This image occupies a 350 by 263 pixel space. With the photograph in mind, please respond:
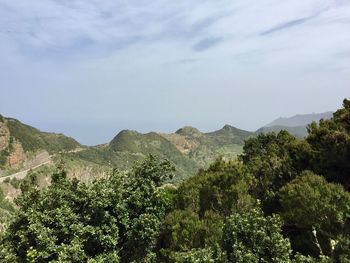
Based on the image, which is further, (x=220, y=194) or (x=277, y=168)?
(x=277, y=168)

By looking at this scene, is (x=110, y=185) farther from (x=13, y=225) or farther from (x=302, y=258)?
(x=302, y=258)

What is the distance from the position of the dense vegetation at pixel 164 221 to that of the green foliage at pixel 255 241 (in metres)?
0.04

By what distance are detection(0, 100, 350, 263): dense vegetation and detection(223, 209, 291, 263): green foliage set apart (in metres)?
0.04

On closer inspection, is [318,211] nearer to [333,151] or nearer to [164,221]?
[164,221]

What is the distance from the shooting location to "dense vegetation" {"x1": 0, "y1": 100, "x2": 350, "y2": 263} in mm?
17328

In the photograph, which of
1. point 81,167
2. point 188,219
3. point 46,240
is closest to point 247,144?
point 188,219

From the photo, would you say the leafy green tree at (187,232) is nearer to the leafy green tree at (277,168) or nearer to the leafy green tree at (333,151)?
the leafy green tree at (277,168)

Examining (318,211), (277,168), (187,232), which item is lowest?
(187,232)

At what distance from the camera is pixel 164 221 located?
23031mm

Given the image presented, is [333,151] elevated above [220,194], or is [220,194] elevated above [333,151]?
[333,151]

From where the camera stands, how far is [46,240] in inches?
797

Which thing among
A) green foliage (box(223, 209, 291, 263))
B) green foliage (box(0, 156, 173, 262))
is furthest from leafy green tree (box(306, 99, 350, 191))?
green foliage (box(223, 209, 291, 263))

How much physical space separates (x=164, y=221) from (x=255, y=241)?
7.51m

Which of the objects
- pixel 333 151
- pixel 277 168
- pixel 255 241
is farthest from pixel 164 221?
pixel 333 151
